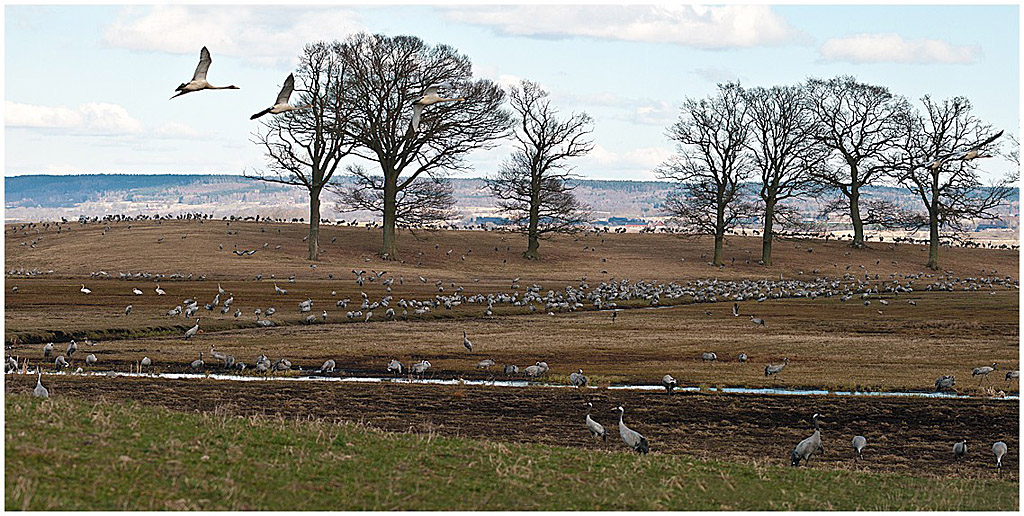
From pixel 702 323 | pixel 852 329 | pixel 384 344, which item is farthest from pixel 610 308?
pixel 384 344

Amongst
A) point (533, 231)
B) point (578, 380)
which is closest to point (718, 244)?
point (533, 231)

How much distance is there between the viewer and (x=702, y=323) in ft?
150

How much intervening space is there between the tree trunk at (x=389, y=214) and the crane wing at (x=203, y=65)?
56028 mm

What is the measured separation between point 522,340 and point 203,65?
21.4 m

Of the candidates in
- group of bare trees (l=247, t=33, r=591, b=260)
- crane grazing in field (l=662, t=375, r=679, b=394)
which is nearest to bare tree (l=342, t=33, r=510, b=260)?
group of bare trees (l=247, t=33, r=591, b=260)

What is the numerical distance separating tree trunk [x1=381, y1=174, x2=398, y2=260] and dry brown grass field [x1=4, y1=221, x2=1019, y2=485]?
1025mm

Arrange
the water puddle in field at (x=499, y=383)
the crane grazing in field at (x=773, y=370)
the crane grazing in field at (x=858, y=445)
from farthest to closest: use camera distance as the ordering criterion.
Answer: the crane grazing in field at (x=773, y=370), the water puddle in field at (x=499, y=383), the crane grazing in field at (x=858, y=445)

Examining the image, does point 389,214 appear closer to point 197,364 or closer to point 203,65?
point 197,364

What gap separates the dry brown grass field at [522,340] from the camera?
906 inches

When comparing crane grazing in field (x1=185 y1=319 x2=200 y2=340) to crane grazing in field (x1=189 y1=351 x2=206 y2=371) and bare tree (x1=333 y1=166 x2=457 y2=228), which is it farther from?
bare tree (x1=333 y1=166 x2=457 y2=228)

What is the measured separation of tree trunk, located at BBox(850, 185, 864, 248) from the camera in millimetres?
91394

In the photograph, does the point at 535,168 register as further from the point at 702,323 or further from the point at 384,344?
the point at 384,344

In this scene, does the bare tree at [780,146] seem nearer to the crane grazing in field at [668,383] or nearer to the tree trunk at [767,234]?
the tree trunk at [767,234]

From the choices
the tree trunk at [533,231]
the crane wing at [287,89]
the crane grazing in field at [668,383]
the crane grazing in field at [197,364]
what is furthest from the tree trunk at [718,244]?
the crane wing at [287,89]
